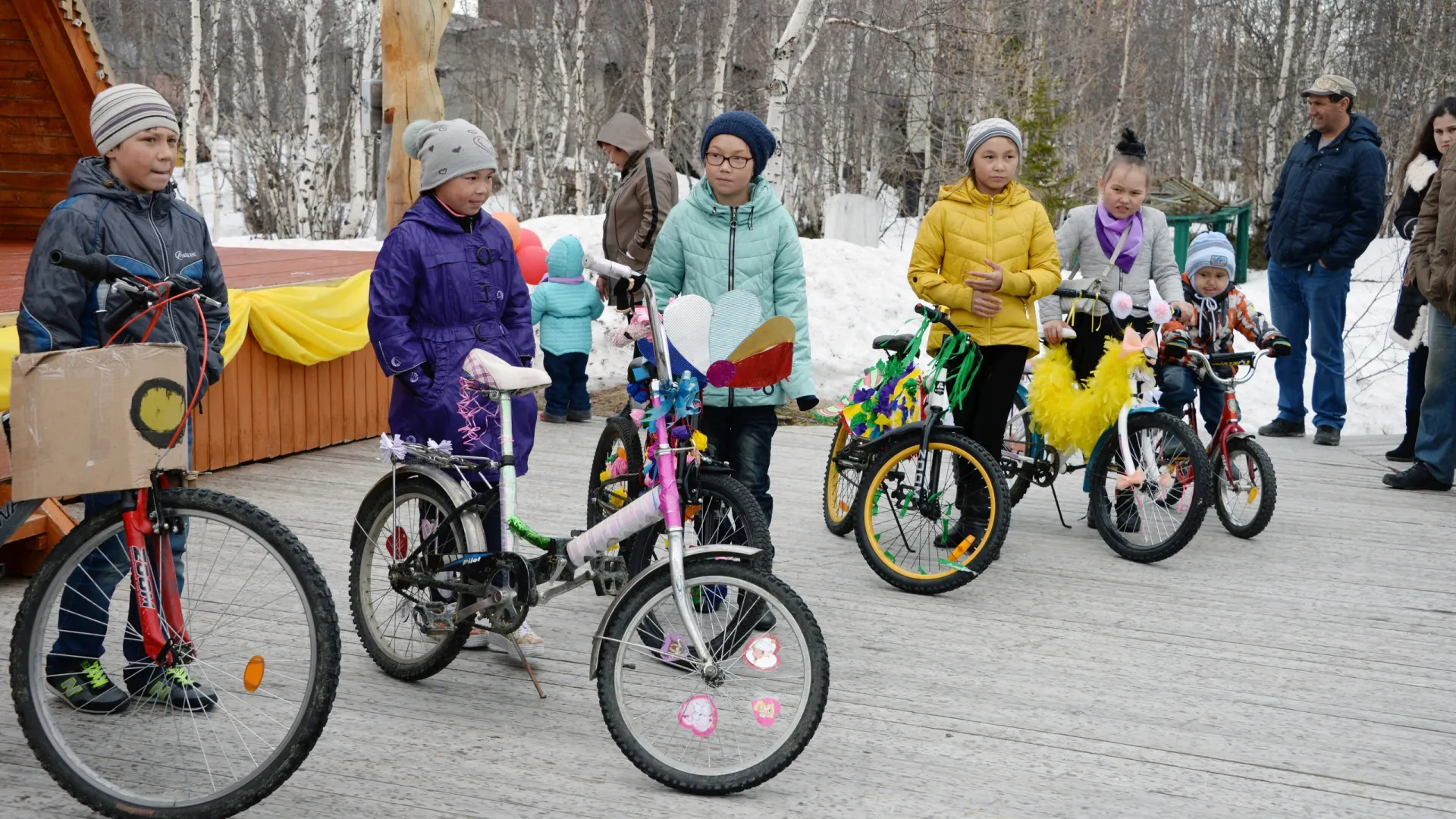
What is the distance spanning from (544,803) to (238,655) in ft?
3.93

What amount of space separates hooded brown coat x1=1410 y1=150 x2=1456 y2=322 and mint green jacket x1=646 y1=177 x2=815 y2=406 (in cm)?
443

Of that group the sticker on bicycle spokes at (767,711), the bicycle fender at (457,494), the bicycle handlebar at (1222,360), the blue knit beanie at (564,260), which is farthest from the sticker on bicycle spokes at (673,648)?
the blue knit beanie at (564,260)

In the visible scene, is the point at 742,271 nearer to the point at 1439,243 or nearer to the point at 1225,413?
the point at 1225,413

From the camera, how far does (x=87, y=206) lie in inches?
136

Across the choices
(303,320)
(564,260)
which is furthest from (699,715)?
(564,260)

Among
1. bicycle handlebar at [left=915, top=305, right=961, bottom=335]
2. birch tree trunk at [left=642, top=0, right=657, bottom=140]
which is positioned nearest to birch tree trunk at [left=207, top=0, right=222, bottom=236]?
birch tree trunk at [left=642, top=0, right=657, bottom=140]

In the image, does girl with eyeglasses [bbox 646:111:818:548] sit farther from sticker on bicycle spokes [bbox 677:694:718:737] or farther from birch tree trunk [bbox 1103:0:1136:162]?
birch tree trunk [bbox 1103:0:1136:162]

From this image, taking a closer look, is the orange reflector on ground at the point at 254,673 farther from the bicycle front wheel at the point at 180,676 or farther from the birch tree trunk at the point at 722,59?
the birch tree trunk at the point at 722,59

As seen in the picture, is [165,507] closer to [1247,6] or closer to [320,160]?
[320,160]

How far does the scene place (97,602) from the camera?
3244mm

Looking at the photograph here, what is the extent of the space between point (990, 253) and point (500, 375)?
2547mm

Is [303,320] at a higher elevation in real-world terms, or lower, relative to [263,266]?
lower

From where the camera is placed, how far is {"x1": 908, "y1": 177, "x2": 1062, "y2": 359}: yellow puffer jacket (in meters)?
5.43

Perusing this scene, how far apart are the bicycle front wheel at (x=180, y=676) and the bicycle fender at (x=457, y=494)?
22.2 inches
